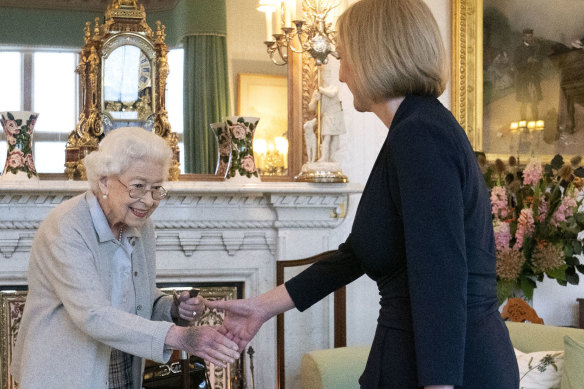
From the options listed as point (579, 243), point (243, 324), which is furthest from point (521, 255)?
point (243, 324)

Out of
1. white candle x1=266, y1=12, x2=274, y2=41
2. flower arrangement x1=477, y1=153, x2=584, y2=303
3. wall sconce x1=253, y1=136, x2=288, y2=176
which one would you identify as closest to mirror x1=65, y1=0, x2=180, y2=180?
wall sconce x1=253, y1=136, x2=288, y2=176

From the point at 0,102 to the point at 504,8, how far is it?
2.96 m

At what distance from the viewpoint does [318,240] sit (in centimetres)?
437

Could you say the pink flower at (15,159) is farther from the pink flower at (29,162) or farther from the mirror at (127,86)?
the mirror at (127,86)

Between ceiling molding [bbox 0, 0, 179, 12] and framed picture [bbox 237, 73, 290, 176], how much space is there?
0.60m

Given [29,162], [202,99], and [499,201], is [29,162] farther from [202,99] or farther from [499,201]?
[499,201]

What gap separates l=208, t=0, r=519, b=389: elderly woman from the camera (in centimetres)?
145

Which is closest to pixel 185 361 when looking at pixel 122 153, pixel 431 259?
pixel 122 153

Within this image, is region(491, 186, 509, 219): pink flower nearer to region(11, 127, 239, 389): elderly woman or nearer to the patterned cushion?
the patterned cushion

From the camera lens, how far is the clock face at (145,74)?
412 cm

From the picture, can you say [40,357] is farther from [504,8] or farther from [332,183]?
[504,8]

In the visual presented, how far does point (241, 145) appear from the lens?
13.4 ft

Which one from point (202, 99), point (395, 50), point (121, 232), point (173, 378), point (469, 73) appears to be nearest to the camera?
point (395, 50)

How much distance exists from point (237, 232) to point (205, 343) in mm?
2101
